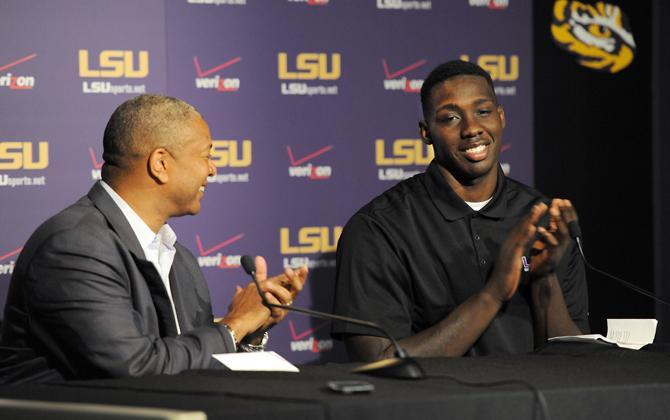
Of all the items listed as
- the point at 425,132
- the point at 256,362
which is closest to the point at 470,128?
the point at 425,132

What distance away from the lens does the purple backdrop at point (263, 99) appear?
182 inches

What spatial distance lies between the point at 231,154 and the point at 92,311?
2.37 meters

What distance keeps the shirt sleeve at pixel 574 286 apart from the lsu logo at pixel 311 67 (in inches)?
71.8

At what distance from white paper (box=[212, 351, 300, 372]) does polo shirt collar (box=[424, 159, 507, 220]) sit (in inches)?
48.2

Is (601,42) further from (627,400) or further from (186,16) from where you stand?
(627,400)

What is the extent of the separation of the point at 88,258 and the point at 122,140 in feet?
1.40

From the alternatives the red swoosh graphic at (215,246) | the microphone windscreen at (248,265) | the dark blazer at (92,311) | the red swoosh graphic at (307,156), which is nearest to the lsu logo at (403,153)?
the red swoosh graphic at (307,156)

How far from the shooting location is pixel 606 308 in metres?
5.95

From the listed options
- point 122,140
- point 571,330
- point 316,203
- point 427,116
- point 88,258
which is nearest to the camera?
point 88,258

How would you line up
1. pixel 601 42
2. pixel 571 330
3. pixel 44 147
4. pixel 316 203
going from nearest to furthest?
pixel 571 330
pixel 44 147
pixel 316 203
pixel 601 42

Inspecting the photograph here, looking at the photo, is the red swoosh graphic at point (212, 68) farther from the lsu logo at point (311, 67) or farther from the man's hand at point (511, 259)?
the man's hand at point (511, 259)

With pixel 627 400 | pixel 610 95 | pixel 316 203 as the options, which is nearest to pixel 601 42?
pixel 610 95

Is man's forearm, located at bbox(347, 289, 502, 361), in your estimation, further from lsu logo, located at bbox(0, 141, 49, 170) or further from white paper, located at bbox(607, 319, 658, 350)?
lsu logo, located at bbox(0, 141, 49, 170)

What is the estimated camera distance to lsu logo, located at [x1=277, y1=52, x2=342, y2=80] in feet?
16.5
